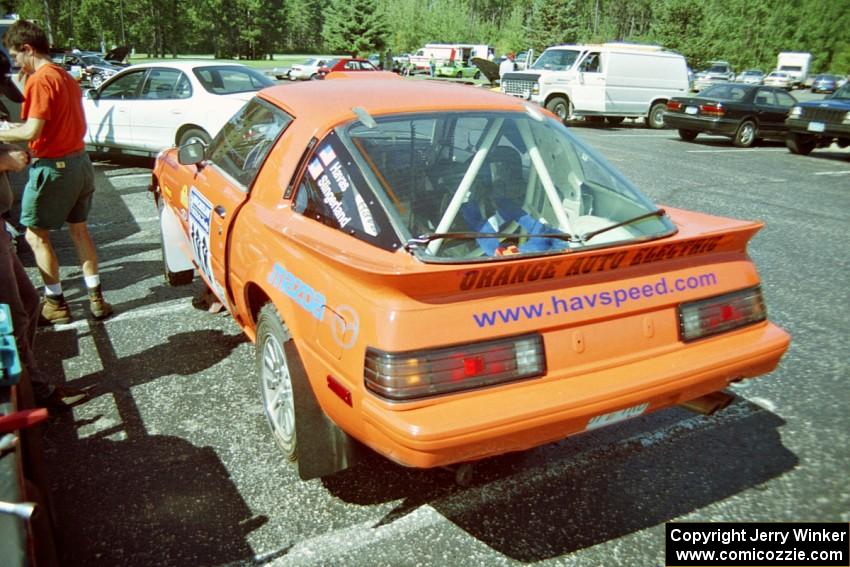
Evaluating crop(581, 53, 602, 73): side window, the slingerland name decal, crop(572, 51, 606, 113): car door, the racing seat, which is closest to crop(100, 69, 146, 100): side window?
the racing seat

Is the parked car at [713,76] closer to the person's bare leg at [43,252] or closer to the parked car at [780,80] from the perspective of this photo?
the parked car at [780,80]

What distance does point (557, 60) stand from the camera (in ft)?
57.0

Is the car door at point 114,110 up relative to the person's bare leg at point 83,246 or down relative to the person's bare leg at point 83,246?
up

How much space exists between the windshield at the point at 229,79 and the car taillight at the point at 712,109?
34.9 feet

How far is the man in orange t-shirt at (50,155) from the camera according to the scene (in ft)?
12.3

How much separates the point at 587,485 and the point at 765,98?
50.9 feet

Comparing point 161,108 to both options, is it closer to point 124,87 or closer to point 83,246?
point 124,87

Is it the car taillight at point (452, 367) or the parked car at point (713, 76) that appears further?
the parked car at point (713, 76)

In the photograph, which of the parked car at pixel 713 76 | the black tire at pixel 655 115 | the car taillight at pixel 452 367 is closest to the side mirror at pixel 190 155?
the car taillight at pixel 452 367

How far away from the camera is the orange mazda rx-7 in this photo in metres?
2.00

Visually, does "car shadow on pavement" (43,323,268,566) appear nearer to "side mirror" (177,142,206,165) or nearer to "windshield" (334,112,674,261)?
"side mirror" (177,142,206,165)

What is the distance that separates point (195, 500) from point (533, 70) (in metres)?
16.9

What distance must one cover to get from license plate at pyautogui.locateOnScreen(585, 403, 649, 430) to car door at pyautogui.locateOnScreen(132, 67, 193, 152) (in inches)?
331

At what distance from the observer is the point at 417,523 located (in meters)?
2.46
